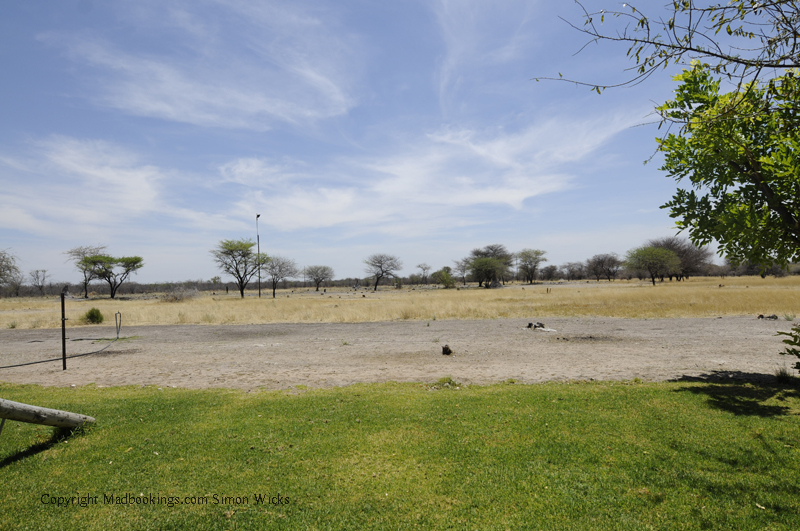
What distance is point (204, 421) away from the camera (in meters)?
6.18

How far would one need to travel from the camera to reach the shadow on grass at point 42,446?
192 inches

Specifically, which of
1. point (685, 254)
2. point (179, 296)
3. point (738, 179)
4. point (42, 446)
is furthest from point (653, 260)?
point (42, 446)

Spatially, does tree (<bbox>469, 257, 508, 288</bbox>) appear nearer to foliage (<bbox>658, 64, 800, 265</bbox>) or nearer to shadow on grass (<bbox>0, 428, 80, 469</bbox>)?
foliage (<bbox>658, 64, 800, 265</bbox>)

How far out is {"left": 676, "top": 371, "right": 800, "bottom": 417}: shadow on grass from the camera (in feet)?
20.7

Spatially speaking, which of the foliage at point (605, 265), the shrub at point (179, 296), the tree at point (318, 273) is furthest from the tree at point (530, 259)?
the shrub at point (179, 296)

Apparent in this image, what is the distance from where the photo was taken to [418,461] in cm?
473

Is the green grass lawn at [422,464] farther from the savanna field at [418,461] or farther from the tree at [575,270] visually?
the tree at [575,270]

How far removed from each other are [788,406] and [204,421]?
9.84 m

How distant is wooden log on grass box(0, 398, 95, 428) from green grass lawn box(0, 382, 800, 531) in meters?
0.24

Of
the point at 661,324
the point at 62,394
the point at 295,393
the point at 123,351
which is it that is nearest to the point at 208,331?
the point at 123,351

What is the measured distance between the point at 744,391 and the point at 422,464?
704cm

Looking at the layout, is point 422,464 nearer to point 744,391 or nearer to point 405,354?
point 744,391

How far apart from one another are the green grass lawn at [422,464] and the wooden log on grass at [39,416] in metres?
0.24

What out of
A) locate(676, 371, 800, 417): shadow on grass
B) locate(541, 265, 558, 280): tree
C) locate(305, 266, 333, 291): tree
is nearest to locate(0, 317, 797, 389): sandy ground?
locate(676, 371, 800, 417): shadow on grass
